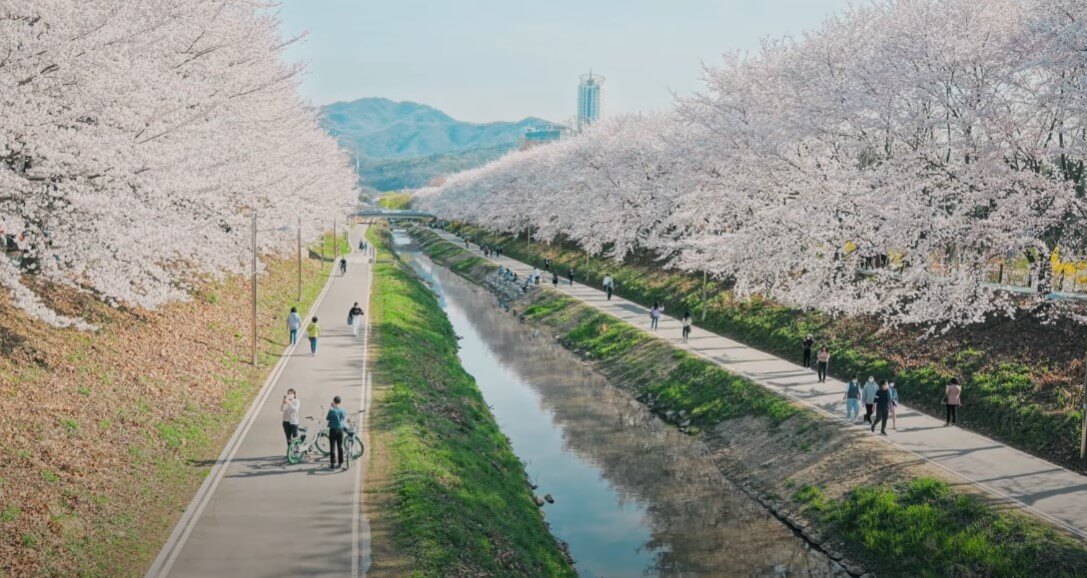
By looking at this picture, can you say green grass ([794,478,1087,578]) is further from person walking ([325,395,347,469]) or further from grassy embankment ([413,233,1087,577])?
person walking ([325,395,347,469])

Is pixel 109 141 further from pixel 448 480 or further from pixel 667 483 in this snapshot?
pixel 667 483

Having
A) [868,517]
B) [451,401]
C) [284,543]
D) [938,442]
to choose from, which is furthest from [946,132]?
[284,543]

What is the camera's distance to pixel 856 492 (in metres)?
20.2

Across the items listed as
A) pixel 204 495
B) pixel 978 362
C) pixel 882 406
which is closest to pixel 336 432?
pixel 204 495

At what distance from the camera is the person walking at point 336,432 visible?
18016mm

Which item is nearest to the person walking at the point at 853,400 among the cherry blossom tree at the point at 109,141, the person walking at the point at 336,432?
the person walking at the point at 336,432

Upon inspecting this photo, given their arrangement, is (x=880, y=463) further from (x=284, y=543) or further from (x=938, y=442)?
(x=284, y=543)

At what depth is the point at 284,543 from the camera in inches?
559

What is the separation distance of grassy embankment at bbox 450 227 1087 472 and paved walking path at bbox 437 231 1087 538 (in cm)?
55

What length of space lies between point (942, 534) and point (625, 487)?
30.8ft

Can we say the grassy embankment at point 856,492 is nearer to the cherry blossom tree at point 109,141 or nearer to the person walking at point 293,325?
the person walking at point 293,325

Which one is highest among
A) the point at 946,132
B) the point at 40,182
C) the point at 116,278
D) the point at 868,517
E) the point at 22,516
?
the point at 946,132

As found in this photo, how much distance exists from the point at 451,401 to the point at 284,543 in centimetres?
1451

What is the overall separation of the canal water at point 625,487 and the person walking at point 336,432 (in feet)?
20.5
